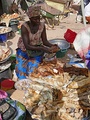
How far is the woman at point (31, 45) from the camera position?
368 centimetres

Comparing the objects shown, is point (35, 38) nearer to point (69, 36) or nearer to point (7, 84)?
point (7, 84)

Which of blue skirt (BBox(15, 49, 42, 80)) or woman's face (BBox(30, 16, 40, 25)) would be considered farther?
blue skirt (BBox(15, 49, 42, 80))

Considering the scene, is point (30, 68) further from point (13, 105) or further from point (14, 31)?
point (14, 31)

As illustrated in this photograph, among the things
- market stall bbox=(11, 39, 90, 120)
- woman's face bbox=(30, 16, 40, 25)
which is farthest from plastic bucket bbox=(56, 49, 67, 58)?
woman's face bbox=(30, 16, 40, 25)

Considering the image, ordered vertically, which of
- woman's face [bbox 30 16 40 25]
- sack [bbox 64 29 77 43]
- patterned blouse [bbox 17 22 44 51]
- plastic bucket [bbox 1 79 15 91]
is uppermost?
woman's face [bbox 30 16 40 25]

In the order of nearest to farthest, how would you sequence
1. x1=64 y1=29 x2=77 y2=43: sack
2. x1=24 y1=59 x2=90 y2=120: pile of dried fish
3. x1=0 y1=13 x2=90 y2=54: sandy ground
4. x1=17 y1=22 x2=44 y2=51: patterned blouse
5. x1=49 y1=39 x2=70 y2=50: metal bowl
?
x1=24 y1=59 x2=90 y2=120: pile of dried fish, x1=17 y1=22 x2=44 y2=51: patterned blouse, x1=64 y1=29 x2=77 y2=43: sack, x1=49 y1=39 x2=70 y2=50: metal bowl, x1=0 y1=13 x2=90 y2=54: sandy ground

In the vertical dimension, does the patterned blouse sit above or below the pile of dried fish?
above

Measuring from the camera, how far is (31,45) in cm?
381

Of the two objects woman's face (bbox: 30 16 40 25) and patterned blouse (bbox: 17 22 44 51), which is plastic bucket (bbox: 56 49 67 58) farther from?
woman's face (bbox: 30 16 40 25)

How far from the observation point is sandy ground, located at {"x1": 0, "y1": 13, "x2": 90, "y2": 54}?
21.3ft

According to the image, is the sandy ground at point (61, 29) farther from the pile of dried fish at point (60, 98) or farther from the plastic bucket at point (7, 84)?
the pile of dried fish at point (60, 98)

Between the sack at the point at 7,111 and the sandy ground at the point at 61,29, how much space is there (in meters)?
3.13

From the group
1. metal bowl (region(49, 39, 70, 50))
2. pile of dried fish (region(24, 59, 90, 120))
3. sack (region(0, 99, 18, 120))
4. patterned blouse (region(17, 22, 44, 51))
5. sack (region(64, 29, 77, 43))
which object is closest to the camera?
sack (region(0, 99, 18, 120))

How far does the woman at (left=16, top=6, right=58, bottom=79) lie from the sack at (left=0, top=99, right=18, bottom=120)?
1075 mm
